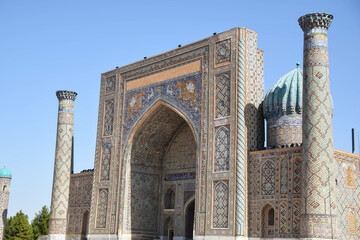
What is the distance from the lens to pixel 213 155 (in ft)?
37.3

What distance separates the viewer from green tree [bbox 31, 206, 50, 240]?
2420 cm

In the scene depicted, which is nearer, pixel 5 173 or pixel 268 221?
pixel 268 221

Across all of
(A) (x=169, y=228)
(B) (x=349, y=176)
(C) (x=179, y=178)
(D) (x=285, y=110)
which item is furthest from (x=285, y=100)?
(A) (x=169, y=228)

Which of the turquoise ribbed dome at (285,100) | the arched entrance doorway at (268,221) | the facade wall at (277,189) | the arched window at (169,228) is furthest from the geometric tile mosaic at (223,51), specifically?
the arched window at (169,228)

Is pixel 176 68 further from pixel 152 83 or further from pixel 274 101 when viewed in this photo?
pixel 274 101

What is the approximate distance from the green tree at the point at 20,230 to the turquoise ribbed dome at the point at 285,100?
15794 millimetres

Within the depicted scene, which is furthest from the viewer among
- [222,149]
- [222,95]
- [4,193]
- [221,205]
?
[4,193]

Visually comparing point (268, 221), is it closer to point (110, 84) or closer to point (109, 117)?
point (109, 117)

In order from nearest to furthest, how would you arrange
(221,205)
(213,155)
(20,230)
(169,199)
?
(221,205), (213,155), (169,199), (20,230)

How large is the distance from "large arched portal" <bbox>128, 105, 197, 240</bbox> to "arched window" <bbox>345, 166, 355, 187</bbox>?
14.4ft

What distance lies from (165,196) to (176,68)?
390cm

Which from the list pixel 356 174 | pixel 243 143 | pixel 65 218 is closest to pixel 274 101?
pixel 243 143

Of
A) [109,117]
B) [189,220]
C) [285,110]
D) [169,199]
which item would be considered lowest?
[189,220]

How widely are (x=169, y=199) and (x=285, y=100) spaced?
4.92 metres
